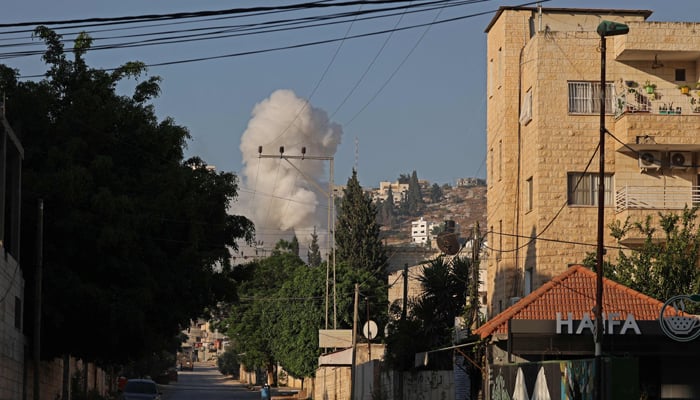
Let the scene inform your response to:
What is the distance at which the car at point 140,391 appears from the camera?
154ft

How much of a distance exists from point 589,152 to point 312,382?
148 ft

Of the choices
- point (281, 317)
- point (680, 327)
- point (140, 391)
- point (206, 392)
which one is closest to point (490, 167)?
point (140, 391)

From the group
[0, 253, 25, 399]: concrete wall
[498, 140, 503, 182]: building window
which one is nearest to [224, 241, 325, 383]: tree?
[498, 140, 503, 182]: building window

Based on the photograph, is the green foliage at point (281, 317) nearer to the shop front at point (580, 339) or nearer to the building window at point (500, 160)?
the building window at point (500, 160)

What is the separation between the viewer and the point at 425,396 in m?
38.2

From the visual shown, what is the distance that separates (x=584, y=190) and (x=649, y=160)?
2.72m

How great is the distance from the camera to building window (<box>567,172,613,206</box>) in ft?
146

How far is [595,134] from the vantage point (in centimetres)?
4466

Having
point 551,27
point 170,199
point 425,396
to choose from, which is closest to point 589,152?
point 551,27

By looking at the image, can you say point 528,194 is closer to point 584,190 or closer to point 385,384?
point 584,190

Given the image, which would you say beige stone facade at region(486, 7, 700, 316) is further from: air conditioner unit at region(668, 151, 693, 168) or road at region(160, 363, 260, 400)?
road at region(160, 363, 260, 400)

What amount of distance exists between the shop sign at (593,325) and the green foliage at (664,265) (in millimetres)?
9655

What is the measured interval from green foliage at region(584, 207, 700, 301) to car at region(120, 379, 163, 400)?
19.1 m

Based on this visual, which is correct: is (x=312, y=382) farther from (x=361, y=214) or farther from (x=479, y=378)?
(x=479, y=378)
